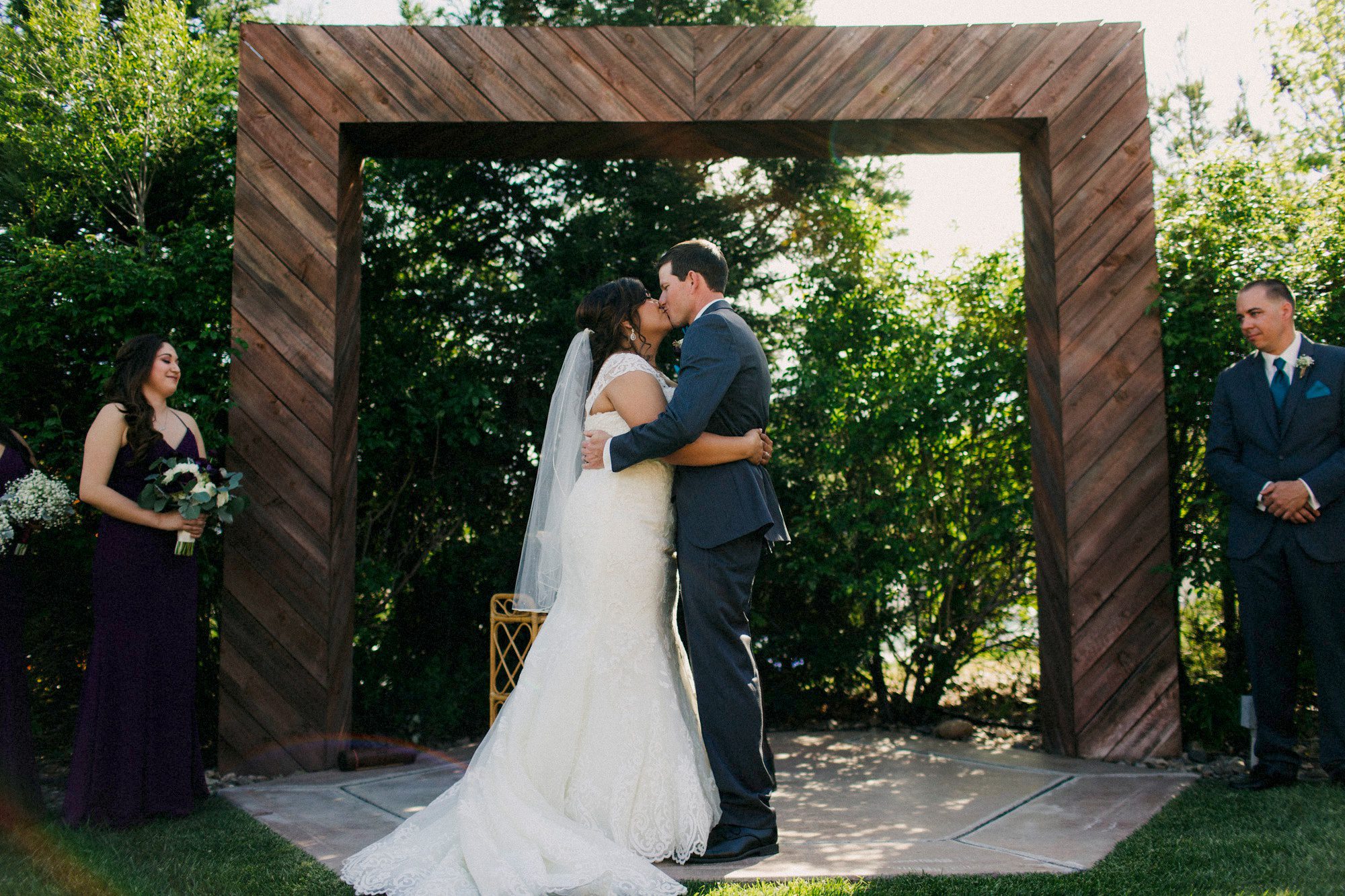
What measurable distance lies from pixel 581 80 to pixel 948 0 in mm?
2931

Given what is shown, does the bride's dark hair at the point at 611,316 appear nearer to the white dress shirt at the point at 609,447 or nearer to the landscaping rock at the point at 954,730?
the white dress shirt at the point at 609,447

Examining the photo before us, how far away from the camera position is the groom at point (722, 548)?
2971 mm

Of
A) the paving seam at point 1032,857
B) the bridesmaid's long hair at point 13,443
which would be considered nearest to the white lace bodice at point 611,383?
the paving seam at point 1032,857

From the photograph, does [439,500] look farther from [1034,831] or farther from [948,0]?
[948,0]

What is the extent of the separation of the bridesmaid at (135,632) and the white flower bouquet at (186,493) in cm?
5

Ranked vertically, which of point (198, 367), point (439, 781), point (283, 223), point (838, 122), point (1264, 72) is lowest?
point (439, 781)

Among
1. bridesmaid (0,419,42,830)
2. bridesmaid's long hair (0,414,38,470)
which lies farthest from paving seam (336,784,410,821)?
bridesmaid's long hair (0,414,38,470)

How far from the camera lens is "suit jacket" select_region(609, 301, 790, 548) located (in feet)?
9.81

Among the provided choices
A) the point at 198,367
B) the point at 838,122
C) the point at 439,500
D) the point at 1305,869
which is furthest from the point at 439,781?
the point at 838,122

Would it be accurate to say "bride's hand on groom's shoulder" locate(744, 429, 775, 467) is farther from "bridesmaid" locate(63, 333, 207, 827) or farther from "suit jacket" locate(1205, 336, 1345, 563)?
"bridesmaid" locate(63, 333, 207, 827)

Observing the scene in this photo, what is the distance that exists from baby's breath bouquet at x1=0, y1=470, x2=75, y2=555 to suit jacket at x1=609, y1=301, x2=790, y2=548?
80.0 inches

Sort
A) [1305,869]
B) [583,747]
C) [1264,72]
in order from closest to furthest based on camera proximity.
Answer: [1305,869], [583,747], [1264,72]

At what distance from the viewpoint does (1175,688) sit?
4.19m

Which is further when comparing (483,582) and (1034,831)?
(483,582)
